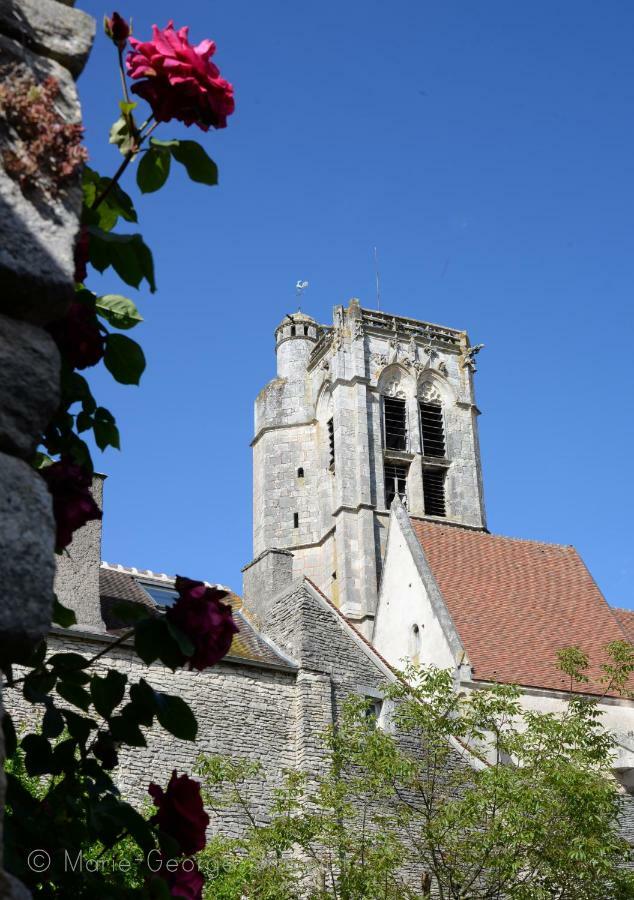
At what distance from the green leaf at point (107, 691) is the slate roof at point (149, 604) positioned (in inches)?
425

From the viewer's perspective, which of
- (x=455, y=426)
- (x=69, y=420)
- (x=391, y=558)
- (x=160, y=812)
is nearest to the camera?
(x=160, y=812)

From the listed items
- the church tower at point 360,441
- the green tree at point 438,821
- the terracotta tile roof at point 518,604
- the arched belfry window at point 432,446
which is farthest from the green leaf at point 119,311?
the arched belfry window at point 432,446

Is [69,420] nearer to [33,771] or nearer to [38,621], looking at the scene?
[33,771]

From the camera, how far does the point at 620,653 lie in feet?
44.1

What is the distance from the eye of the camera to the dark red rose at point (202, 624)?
6.98 ft

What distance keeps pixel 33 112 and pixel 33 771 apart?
4.26 feet

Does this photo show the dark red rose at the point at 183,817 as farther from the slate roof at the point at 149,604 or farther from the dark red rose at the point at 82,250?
the slate roof at the point at 149,604

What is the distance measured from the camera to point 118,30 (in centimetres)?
237

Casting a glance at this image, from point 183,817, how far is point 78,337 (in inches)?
38.7

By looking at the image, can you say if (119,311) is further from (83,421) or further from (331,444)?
(331,444)

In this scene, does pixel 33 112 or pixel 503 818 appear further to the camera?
pixel 503 818

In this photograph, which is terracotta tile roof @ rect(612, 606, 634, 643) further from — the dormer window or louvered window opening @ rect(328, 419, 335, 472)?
louvered window opening @ rect(328, 419, 335, 472)

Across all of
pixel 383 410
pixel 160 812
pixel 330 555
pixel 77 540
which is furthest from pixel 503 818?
pixel 383 410

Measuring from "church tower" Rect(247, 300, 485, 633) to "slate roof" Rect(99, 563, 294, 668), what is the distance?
82.3ft
